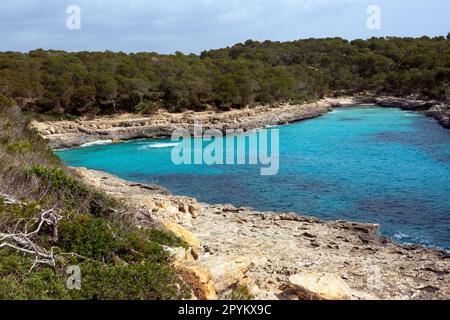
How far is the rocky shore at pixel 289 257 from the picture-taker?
1041cm

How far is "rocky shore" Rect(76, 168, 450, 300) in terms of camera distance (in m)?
10.4

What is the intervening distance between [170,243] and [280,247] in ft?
19.5

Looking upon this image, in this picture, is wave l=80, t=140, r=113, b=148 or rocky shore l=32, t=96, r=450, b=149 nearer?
wave l=80, t=140, r=113, b=148

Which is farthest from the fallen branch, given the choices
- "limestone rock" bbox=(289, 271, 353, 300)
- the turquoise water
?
the turquoise water

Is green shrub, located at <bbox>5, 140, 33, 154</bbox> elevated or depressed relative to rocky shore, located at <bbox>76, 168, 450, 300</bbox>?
elevated

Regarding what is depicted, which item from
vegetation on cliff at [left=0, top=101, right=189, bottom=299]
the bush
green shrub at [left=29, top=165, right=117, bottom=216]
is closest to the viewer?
vegetation on cliff at [left=0, top=101, right=189, bottom=299]

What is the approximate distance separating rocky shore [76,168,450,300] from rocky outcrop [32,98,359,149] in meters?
28.9

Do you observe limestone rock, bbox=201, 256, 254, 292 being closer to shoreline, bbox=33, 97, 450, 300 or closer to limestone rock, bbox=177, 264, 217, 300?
shoreline, bbox=33, 97, 450, 300

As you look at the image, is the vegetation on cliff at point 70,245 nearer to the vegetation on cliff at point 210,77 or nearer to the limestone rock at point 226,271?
the limestone rock at point 226,271

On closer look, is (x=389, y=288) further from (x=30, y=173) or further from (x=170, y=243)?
(x=30, y=173)

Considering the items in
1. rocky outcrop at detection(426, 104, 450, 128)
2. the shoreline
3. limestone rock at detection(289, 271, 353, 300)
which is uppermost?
rocky outcrop at detection(426, 104, 450, 128)

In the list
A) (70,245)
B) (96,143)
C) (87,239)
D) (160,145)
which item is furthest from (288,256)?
(96,143)

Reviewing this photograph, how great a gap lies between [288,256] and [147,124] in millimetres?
38553
